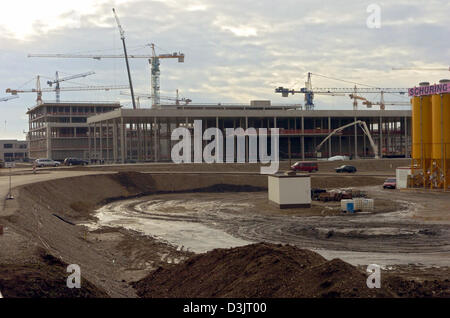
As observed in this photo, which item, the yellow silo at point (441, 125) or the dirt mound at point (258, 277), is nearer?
the dirt mound at point (258, 277)

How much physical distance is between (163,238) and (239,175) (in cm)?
3734

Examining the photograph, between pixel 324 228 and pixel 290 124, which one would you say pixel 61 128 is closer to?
pixel 290 124

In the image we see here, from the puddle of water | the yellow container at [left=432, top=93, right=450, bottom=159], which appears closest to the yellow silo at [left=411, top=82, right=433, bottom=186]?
the yellow container at [left=432, top=93, right=450, bottom=159]

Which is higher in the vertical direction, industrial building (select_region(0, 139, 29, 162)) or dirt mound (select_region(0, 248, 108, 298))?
industrial building (select_region(0, 139, 29, 162))

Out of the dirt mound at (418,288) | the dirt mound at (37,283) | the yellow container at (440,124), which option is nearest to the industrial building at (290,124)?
the yellow container at (440,124)

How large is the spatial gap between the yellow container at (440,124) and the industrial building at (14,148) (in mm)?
162441

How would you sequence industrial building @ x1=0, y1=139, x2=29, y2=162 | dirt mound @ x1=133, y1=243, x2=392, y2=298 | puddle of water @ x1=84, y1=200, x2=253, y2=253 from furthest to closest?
industrial building @ x1=0, y1=139, x2=29, y2=162 < puddle of water @ x1=84, y1=200, x2=253, y2=253 < dirt mound @ x1=133, y1=243, x2=392, y2=298

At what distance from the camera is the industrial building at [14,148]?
181 metres

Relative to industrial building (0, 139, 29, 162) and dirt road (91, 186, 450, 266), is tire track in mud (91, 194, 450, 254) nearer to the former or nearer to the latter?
dirt road (91, 186, 450, 266)

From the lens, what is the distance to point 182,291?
1788cm

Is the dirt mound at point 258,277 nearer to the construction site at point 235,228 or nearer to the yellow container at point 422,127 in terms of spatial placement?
the construction site at point 235,228

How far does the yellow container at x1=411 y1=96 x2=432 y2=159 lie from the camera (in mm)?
56656

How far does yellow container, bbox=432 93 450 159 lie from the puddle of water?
2512cm

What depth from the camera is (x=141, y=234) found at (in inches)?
1367
